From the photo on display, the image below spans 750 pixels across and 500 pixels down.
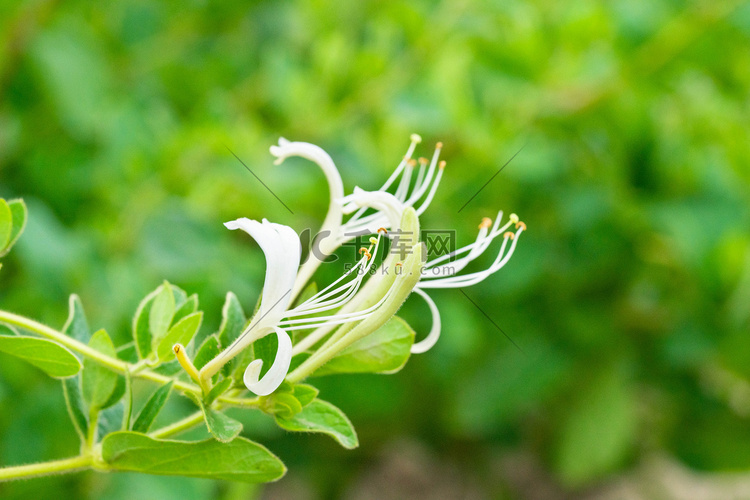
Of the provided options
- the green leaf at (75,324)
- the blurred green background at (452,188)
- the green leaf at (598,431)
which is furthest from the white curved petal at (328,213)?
the green leaf at (598,431)

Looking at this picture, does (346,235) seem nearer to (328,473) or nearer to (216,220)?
(216,220)

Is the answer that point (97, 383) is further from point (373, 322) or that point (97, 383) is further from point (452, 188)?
point (452, 188)

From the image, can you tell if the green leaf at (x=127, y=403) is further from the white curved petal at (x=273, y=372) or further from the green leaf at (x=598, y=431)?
the green leaf at (x=598, y=431)

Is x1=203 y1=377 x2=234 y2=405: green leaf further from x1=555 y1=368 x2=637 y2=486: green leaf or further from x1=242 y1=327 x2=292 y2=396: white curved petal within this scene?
x1=555 y1=368 x2=637 y2=486: green leaf

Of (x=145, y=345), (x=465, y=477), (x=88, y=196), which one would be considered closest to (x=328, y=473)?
(x=465, y=477)

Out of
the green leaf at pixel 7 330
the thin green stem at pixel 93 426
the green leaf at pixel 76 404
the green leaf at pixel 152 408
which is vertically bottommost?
the green leaf at pixel 76 404

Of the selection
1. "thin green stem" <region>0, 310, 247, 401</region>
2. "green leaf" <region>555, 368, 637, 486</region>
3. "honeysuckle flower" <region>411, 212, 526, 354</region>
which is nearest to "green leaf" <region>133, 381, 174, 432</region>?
"thin green stem" <region>0, 310, 247, 401</region>
